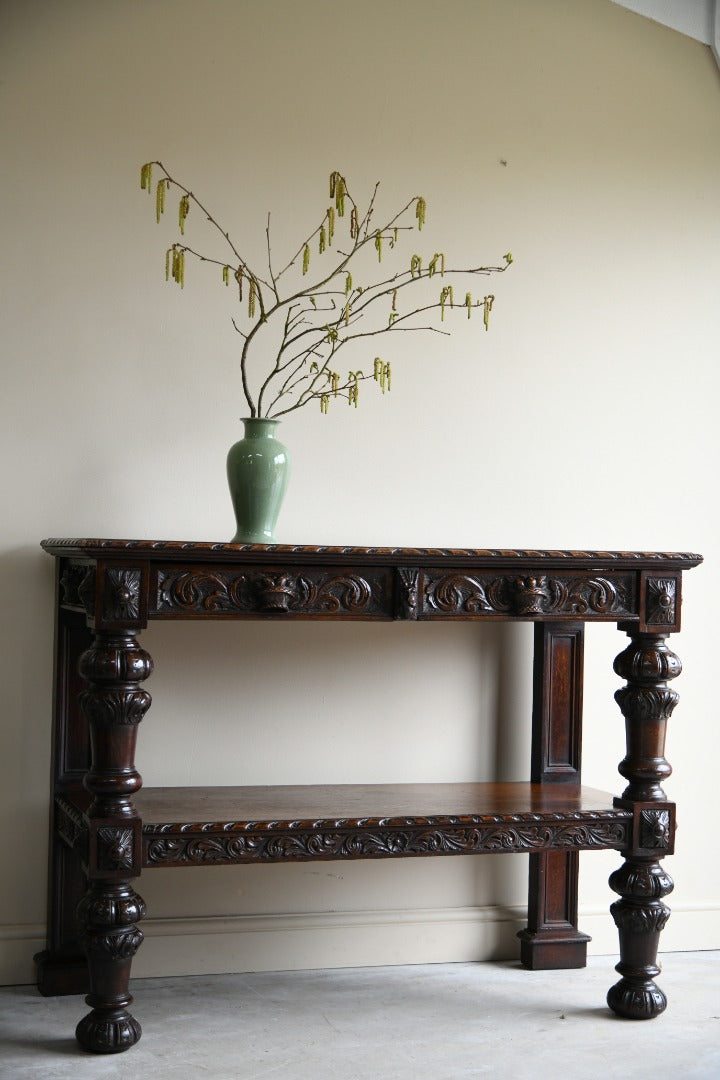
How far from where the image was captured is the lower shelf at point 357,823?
247 centimetres

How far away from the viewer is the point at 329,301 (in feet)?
10.2

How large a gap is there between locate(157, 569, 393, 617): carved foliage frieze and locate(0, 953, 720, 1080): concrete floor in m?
0.92

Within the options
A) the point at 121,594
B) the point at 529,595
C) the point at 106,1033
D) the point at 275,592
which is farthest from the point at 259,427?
the point at 106,1033

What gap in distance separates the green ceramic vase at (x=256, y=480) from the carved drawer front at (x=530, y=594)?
1.31ft

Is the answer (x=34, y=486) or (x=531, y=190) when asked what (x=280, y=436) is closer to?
(x=34, y=486)

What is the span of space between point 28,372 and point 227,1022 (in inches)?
63.1

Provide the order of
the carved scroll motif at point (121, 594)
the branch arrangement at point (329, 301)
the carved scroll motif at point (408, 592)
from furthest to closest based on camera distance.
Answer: the branch arrangement at point (329, 301) → the carved scroll motif at point (408, 592) → the carved scroll motif at point (121, 594)

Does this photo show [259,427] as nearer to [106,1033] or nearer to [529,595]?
[529,595]

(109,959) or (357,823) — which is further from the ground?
(357,823)

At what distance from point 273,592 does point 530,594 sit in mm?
582

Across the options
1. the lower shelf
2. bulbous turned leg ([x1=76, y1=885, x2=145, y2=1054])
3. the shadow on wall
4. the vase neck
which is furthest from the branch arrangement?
bulbous turned leg ([x1=76, y1=885, x2=145, y2=1054])

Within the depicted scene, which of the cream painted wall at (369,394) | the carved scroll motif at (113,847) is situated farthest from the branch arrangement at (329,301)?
the carved scroll motif at (113,847)

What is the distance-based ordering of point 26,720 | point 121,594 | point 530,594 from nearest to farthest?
point 121,594, point 530,594, point 26,720

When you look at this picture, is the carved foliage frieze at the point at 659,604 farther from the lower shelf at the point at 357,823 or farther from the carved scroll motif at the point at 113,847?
the carved scroll motif at the point at 113,847
